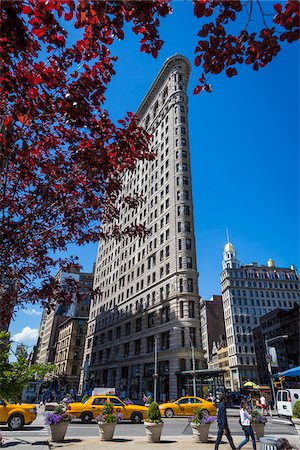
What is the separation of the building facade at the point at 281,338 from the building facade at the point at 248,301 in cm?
752

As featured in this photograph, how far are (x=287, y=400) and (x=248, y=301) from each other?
84878 mm

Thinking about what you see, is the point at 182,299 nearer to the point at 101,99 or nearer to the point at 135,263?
the point at 135,263

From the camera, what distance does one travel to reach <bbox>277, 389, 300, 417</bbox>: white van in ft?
78.3

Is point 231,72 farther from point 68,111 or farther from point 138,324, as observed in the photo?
point 138,324

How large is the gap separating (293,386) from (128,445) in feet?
188

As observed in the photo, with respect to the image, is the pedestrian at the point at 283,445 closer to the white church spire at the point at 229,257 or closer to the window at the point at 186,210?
the window at the point at 186,210

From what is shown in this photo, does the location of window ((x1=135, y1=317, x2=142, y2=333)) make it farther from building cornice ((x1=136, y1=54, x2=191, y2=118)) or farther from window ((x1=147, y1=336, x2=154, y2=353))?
building cornice ((x1=136, y1=54, x2=191, y2=118))

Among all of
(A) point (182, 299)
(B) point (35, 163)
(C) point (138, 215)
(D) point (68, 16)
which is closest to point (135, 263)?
(C) point (138, 215)

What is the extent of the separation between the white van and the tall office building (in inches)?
508

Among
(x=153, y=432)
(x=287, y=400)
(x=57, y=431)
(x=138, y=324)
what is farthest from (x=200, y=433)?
(x=138, y=324)

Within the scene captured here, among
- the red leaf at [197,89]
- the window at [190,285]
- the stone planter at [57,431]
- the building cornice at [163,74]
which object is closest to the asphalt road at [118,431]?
the stone planter at [57,431]

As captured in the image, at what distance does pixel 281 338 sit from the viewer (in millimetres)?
70312

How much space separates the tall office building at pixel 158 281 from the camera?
40.8m

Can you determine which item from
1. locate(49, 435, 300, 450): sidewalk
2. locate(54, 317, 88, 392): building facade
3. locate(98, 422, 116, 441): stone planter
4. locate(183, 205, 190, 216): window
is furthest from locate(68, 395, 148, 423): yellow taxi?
locate(54, 317, 88, 392): building facade
